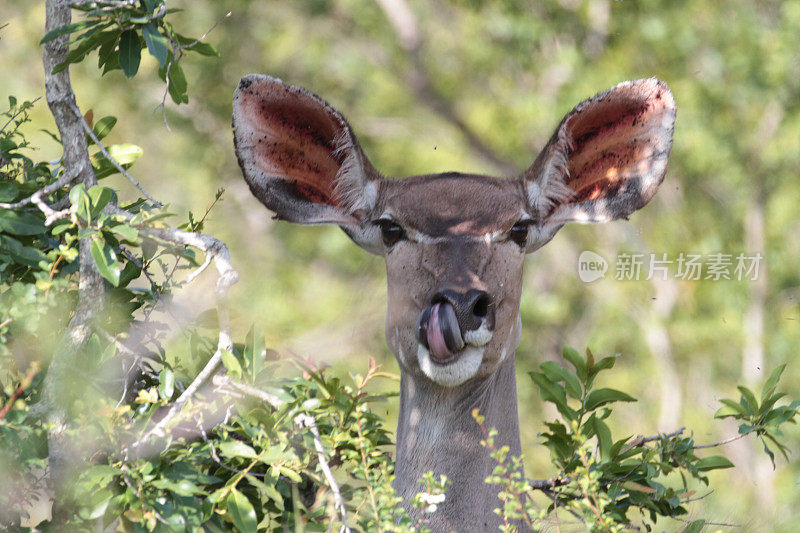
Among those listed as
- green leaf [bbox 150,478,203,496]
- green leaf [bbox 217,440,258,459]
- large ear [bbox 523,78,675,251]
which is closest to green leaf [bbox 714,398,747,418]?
large ear [bbox 523,78,675,251]

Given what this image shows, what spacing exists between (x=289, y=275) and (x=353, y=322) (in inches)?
169

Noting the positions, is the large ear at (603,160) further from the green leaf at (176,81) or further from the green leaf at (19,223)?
the green leaf at (19,223)

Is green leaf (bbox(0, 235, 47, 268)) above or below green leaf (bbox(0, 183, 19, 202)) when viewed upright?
below

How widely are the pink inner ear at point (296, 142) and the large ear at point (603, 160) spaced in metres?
0.84

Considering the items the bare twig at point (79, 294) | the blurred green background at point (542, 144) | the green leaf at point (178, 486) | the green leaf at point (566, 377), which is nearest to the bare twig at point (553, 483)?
the green leaf at point (566, 377)

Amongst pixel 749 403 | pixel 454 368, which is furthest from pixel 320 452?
pixel 749 403

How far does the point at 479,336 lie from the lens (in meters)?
3.78

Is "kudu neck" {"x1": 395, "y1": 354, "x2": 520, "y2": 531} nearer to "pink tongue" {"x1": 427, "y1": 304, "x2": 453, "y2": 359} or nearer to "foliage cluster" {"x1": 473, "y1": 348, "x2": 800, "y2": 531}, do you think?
"foliage cluster" {"x1": 473, "y1": 348, "x2": 800, "y2": 531}

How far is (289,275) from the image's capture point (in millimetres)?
15297

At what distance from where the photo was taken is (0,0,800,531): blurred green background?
13.2 meters

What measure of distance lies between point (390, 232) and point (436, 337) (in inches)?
26.0

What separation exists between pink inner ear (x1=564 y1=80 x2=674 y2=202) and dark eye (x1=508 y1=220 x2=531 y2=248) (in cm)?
45

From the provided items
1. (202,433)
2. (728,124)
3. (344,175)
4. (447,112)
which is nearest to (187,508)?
(202,433)

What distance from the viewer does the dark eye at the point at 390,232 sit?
4.21 metres
